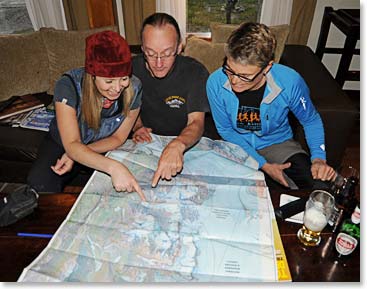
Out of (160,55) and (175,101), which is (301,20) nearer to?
(175,101)

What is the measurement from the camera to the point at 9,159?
1957 mm

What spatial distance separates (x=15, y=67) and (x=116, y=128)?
1.21 m

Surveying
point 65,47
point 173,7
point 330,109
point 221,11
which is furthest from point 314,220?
point 221,11

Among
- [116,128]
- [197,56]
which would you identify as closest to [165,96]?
[116,128]

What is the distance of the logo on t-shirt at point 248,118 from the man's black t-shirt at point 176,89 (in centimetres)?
17

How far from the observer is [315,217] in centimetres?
95

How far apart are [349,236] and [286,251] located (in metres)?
0.17

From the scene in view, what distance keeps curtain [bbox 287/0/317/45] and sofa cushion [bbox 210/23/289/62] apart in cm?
48

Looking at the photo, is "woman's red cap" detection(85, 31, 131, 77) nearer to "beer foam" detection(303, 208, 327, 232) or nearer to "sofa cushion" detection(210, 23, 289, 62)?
"beer foam" detection(303, 208, 327, 232)

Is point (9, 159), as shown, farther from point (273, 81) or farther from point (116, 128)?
point (273, 81)

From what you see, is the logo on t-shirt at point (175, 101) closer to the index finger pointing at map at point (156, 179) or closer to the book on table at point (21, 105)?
the index finger pointing at map at point (156, 179)

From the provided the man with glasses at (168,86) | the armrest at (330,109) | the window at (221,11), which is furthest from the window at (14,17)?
the armrest at (330,109)

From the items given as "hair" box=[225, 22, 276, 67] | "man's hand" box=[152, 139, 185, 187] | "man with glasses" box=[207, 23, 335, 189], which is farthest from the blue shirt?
"man's hand" box=[152, 139, 185, 187]

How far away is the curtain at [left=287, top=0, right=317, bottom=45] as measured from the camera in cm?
260
